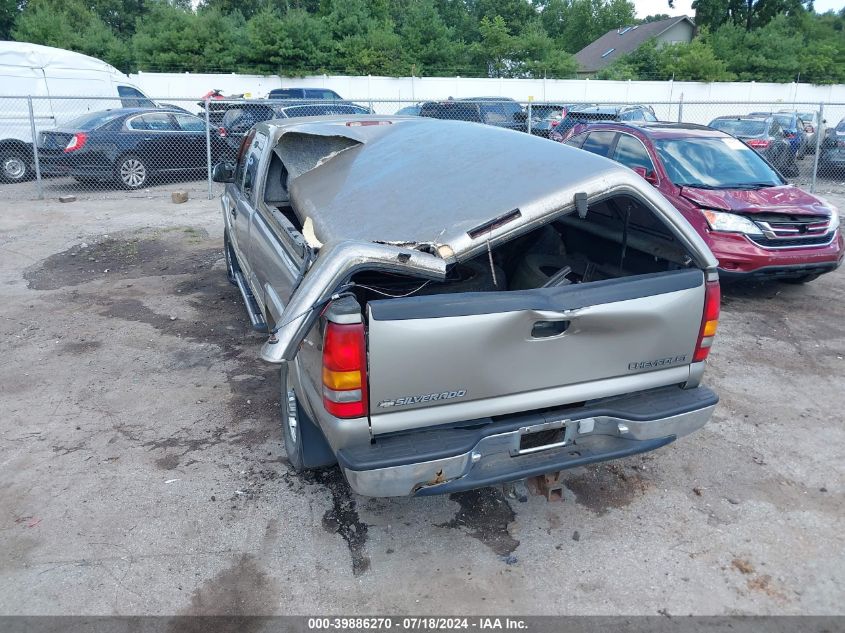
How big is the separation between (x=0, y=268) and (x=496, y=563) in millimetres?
7880

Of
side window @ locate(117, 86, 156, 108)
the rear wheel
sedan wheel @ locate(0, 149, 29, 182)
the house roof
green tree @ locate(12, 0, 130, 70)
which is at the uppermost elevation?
the house roof

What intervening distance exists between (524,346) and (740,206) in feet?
16.4

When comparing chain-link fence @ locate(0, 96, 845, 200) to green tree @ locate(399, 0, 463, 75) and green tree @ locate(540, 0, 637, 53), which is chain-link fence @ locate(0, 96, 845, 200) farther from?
green tree @ locate(540, 0, 637, 53)

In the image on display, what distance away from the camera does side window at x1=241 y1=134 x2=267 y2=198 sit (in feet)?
18.4

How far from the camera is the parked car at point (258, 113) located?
1499 cm

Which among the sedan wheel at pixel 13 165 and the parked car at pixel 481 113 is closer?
the sedan wheel at pixel 13 165

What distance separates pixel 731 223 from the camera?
6.96m

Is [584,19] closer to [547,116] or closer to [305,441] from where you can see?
[547,116]

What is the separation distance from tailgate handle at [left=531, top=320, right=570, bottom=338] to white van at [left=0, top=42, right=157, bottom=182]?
13376 mm

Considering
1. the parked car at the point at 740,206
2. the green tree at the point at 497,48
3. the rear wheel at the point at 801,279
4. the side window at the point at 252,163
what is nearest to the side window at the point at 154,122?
the side window at the point at 252,163

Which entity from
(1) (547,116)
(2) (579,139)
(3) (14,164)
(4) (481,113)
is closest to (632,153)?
(2) (579,139)

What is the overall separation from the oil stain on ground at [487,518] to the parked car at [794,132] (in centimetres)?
1636

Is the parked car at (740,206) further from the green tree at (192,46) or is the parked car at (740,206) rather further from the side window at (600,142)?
the green tree at (192,46)

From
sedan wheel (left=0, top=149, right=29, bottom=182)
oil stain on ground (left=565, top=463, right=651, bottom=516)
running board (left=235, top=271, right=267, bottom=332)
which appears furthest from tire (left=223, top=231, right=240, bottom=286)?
sedan wheel (left=0, top=149, right=29, bottom=182)
